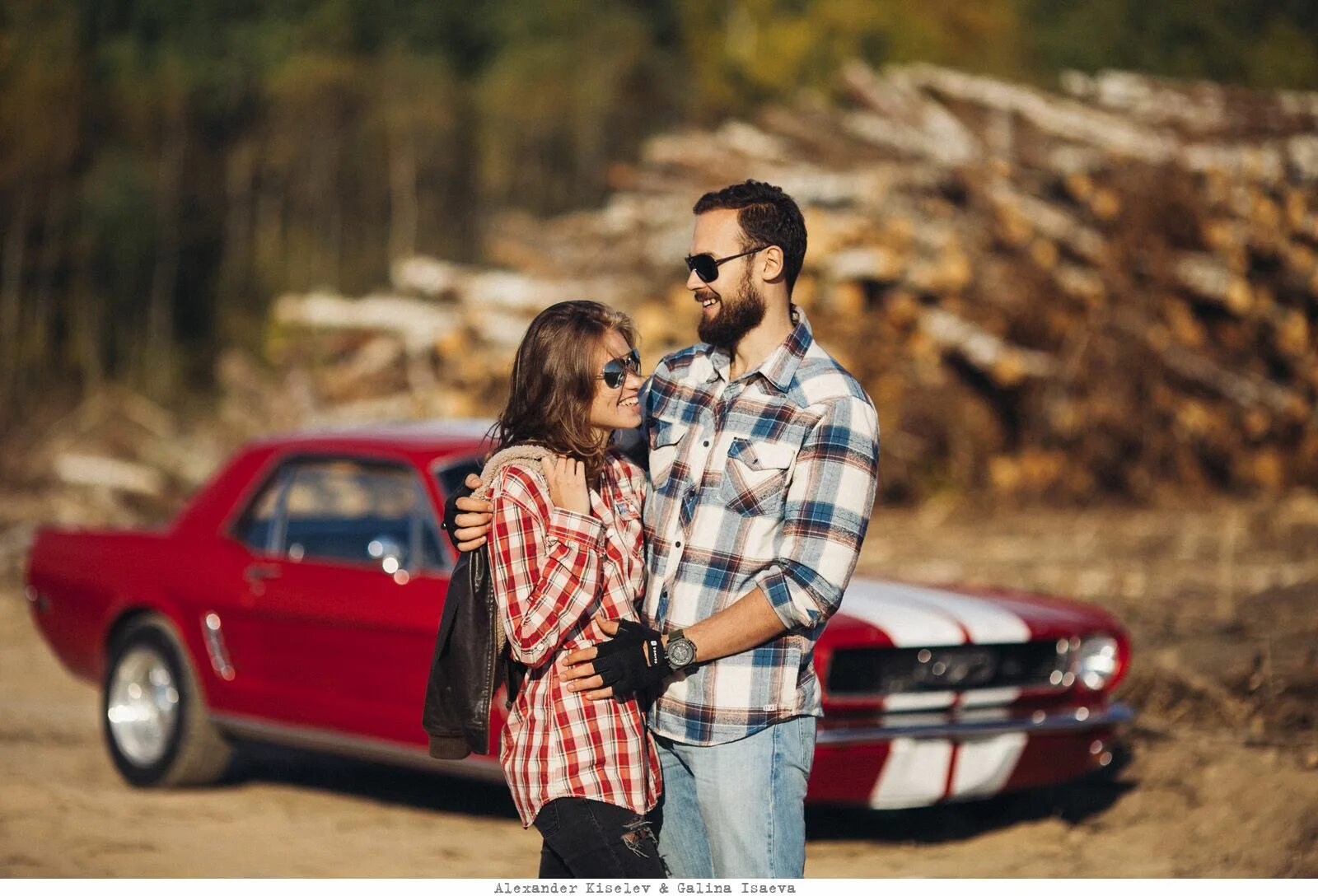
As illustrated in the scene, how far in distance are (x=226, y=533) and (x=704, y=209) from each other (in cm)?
393

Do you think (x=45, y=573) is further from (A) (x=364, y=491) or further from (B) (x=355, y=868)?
(B) (x=355, y=868)

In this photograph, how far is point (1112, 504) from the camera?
37.6 feet

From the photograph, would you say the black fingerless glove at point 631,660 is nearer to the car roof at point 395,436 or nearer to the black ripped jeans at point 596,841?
the black ripped jeans at point 596,841

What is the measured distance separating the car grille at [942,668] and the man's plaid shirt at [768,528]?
215 centimetres

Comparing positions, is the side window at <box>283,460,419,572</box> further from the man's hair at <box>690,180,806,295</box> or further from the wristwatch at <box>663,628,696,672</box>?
the wristwatch at <box>663,628,696,672</box>

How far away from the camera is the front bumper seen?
17.0ft

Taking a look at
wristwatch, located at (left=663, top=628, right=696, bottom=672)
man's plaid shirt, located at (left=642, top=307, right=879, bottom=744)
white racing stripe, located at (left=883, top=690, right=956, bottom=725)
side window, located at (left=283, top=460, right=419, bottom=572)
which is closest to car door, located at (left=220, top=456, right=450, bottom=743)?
side window, located at (left=283, top=460, right=419, bottom=572)

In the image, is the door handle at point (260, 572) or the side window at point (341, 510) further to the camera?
the side window at point (341, 510)

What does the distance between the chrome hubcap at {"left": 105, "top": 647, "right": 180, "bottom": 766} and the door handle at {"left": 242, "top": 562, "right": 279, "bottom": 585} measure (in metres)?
0.57

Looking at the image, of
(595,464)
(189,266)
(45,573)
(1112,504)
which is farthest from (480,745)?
(189,266)

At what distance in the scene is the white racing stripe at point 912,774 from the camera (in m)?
5.23

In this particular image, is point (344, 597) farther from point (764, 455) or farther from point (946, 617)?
point (764, 455)

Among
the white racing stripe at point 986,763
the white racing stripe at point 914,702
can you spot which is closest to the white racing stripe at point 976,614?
the white racing stripe at point 914,702

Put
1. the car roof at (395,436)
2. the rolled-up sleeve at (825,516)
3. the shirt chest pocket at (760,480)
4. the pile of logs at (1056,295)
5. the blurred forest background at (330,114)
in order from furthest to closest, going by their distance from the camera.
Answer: the blurred forest background at (330,114)
the pile of logs at (1056,295)
the car roof at (395,436)
the shirt chest pocket at (760,480)
the rolled-up sleeve at (825,516)
